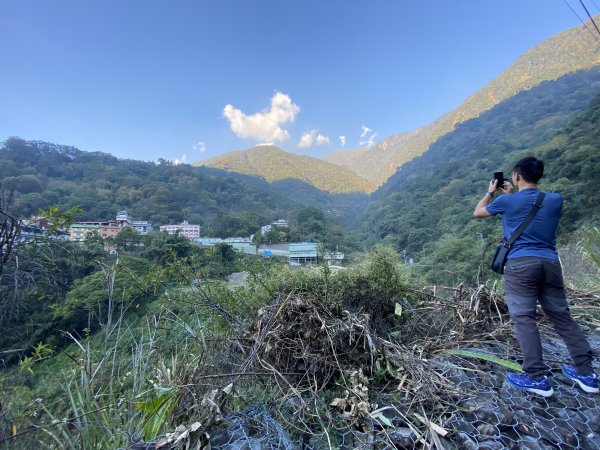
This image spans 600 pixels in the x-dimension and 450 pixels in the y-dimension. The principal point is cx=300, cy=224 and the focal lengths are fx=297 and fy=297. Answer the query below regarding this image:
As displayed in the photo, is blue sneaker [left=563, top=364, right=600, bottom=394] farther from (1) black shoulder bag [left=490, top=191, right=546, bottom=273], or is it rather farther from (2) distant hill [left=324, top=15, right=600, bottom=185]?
(2) distant hill [left=324, top=15, right=600, bottom=185]

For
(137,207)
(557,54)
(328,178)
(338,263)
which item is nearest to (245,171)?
(328,178)

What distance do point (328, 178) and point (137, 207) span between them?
10296cm

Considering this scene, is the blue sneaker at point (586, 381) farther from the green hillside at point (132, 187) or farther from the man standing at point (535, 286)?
the green hillside at point (132, 187)

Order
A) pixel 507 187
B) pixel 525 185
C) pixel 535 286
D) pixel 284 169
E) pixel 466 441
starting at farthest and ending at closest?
pixel 284 169, pixel 507 187, pixel 525 185, pixel 535 286, pixel 466 441

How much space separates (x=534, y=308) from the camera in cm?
168

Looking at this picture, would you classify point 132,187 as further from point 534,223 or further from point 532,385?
point 532,385

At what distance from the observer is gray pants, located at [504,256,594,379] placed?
5.42 feet

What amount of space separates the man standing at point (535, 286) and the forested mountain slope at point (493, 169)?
2205 mm

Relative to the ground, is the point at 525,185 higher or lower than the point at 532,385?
higher

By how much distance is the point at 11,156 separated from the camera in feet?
183

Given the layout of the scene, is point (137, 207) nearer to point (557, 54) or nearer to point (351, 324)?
point (351, 324)

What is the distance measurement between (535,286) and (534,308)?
14 cm

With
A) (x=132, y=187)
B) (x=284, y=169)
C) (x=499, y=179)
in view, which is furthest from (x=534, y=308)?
(x=284, y=169)

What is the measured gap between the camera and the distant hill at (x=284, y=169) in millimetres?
129750
